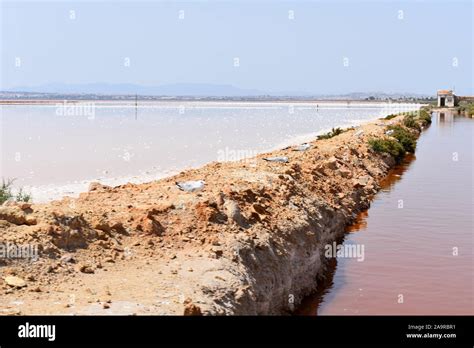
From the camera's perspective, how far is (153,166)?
22.0 meters

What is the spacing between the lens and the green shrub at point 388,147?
25.8 meters

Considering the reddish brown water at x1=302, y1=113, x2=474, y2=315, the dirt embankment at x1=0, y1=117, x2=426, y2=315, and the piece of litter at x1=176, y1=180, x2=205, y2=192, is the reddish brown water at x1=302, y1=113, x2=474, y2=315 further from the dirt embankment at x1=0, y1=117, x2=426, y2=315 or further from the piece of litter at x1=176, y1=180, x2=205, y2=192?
the piece of litter at x1=176, y1=180, x2=205, y2=192

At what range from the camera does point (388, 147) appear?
2664 cm

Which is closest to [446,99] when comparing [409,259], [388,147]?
[388,147]

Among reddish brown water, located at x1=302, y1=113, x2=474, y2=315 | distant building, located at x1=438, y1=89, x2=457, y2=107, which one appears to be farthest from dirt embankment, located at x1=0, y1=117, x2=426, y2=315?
distant building, located at x1=438, y1=89, x2=457, y2=107

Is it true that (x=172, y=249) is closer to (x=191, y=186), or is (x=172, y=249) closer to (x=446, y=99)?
(x=191, y=186)

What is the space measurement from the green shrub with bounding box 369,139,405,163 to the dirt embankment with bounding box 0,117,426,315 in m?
13.2

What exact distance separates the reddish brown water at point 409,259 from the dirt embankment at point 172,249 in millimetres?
581

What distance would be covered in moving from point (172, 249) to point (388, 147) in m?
19.3

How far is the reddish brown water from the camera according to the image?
379 inches

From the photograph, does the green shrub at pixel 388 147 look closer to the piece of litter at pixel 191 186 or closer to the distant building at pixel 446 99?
the piece of litter at pixel 191 186

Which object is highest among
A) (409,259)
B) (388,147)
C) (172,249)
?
(388,147)
